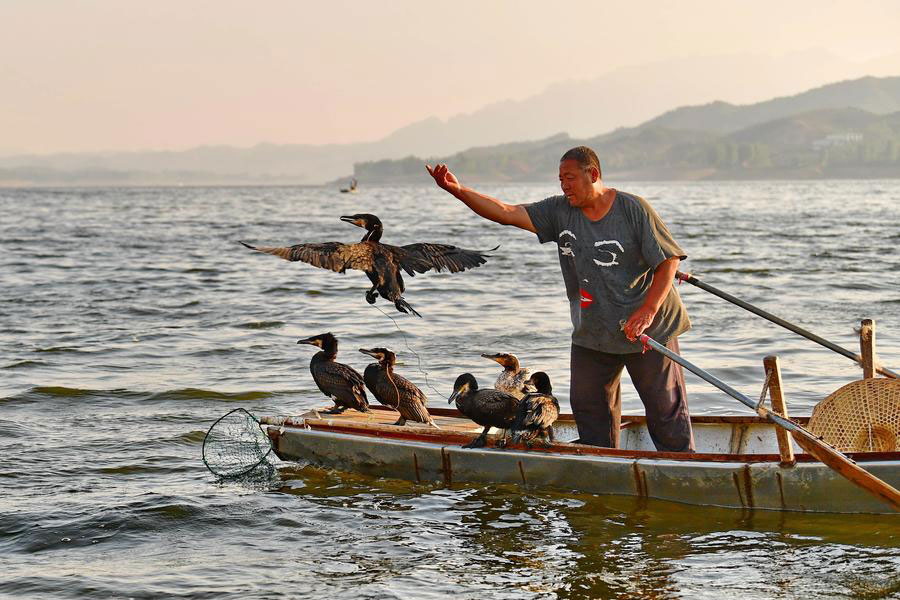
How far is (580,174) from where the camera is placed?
7938 millimetres

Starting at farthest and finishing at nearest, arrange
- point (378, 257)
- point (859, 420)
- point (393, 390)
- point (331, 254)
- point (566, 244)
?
point (393, 390), point (859, 420), point (378, 257), point (331, 254), point (566, 244)

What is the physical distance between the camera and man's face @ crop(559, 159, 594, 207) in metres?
7.93

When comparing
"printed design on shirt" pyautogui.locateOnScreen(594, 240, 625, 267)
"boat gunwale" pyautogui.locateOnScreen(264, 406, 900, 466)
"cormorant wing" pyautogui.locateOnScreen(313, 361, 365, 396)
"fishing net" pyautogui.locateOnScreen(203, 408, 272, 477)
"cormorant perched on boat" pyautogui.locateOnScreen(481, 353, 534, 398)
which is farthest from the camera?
"fishing net" pyautogui.locateOnScreen(203, 408, 272, 477)

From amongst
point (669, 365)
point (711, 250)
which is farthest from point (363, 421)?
point (711, 250)

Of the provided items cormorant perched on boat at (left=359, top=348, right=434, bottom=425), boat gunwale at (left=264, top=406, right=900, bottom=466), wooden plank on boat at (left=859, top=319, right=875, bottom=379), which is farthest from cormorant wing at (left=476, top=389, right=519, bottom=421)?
wooden plank on boat at (left=859, top=319, right=875, bottom=379)

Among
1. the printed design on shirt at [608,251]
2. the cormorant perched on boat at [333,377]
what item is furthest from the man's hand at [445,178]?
the cormorant perched on boat at [333,377]

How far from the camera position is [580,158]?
796cm

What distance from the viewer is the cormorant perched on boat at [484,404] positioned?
30.1ft

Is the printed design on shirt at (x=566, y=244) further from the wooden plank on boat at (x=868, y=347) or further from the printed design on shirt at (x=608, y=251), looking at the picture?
the wooden plank on boat at (x=868, y=347)

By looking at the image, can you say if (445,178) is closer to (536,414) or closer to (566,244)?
(566,244)

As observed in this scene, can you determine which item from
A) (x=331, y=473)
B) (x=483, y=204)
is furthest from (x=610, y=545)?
(x=331, y=473)

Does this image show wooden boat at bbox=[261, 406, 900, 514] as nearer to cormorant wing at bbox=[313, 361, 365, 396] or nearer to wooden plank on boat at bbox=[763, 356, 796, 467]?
wooden plank on boat at bbox=[763, 356, 796, 467]

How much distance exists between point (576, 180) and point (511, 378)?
7.45ft

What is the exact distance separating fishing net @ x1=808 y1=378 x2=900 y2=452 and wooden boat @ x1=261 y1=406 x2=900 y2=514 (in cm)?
49
